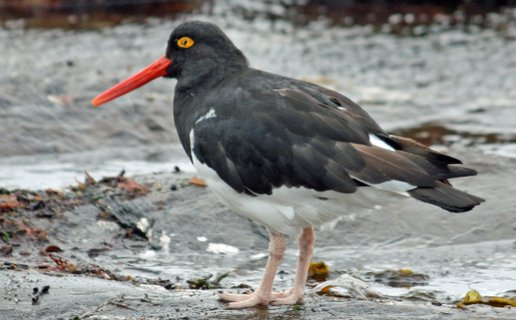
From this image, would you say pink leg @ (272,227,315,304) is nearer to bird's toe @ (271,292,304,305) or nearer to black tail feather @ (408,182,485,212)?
bird's toe @ (271,292,304,305)

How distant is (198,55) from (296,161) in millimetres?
1285

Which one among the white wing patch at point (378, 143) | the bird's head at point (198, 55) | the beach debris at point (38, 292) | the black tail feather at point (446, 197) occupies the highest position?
the bird's head at point (198, 55)

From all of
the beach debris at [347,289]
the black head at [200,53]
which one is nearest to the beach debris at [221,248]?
the beach debris at [347,289]

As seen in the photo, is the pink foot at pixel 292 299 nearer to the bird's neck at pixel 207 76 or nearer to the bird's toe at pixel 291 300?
the bird's toe at pixel 291 300

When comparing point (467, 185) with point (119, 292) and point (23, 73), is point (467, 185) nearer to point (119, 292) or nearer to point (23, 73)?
point (119, 292)

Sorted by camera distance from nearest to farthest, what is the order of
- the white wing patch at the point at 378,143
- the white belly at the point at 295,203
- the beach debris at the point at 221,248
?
the white belly at the point at 295,203, the white wing patch at the point at 378,143, the beach debris at the point at 221,248

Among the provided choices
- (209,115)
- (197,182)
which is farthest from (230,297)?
(197,182)

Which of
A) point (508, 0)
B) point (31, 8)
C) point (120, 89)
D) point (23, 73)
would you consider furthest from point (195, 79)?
point (508, 0)

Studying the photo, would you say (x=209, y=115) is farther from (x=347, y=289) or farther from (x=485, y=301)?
(x=485, y=301)

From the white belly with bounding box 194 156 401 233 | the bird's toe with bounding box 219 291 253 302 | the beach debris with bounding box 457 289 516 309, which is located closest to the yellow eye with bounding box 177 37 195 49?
the white belly with bounding box 194 156 401 233

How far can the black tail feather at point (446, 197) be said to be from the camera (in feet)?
18.6

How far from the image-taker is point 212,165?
6086mm

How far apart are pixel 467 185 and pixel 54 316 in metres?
4.23

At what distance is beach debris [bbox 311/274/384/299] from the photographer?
655 cm
